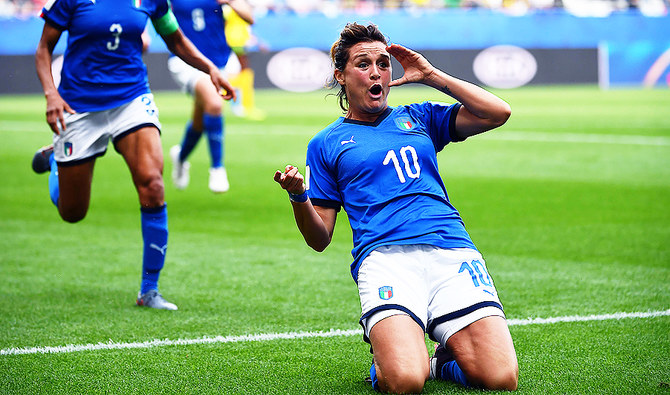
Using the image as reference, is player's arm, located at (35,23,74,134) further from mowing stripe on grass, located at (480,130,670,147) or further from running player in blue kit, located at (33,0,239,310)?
mowing stripe on grass, located at (480,130,670,147)

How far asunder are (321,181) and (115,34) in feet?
7.61

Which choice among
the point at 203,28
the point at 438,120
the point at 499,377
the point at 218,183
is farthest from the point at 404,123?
the point at 203,28

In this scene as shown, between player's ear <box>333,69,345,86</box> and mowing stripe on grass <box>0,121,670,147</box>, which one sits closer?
player's ear <box>333,69,345,86</box>

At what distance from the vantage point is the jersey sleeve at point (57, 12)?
19.0ft

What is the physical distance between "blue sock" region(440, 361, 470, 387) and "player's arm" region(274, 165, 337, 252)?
809 mm

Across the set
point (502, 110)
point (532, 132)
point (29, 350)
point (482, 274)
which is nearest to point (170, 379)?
point (29, 350)

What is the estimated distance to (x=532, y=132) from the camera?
16812 millimetres

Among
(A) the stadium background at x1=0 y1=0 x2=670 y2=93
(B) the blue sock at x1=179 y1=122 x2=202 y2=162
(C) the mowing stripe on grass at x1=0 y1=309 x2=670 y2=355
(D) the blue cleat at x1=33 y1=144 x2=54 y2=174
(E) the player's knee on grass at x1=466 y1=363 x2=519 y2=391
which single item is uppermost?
(E) the player's knee on grass at x1=466 y1=363 x2=519 y2=391

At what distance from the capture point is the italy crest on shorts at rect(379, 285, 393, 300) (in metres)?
4.09

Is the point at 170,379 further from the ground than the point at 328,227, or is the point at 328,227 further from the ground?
the point at 328,227

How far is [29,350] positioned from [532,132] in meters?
13.3

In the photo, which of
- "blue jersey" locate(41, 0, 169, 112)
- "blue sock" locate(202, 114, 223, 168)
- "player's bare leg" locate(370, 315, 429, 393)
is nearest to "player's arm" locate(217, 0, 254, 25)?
"blue jersey" locate(41, 0, 169, 112)

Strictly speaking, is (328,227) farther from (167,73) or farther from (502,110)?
(167,73)

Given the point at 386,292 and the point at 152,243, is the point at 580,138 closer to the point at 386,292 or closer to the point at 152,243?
the point at 152,243
